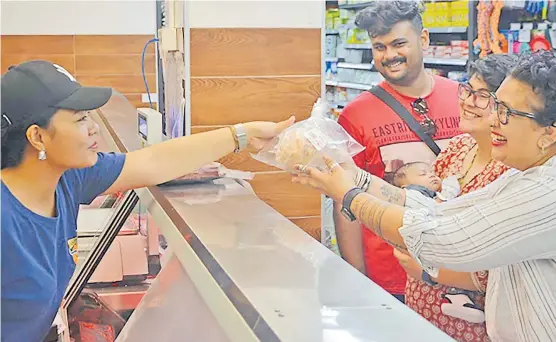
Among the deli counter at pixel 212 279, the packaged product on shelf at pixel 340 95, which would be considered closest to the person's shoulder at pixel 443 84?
the deli counter at pixel 212 279

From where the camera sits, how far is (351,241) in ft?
10.1

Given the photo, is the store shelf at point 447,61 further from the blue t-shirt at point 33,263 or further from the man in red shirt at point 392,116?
the blue t-shirt at point 33,263

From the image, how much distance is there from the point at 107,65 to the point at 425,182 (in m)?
6.29

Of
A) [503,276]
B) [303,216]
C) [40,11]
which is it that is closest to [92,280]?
[303,216]

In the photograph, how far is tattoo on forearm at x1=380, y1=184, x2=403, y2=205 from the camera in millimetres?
2250

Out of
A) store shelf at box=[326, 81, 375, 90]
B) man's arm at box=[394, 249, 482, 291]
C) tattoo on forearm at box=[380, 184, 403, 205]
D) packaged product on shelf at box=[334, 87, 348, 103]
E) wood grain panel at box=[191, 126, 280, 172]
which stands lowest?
packaged product on shelf at box=[334, 87, 348, 103]

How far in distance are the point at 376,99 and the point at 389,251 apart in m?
0.59

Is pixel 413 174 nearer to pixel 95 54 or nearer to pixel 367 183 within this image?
A: pixel 367 183

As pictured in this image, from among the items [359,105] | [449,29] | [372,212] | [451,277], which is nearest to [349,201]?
[372,212]

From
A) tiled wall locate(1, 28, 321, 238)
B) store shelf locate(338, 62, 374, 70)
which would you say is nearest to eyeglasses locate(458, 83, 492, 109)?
tiled wall locate(1, 28, 321, 238)

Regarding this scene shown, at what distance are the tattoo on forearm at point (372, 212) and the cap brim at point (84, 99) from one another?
686 millimetres

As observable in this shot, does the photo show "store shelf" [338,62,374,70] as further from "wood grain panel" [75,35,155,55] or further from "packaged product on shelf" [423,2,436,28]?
"wood grain panel" [75,35,155,55]

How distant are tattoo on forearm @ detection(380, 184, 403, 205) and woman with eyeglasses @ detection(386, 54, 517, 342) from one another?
0.15 meters

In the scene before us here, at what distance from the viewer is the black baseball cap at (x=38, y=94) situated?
5.99 ft
